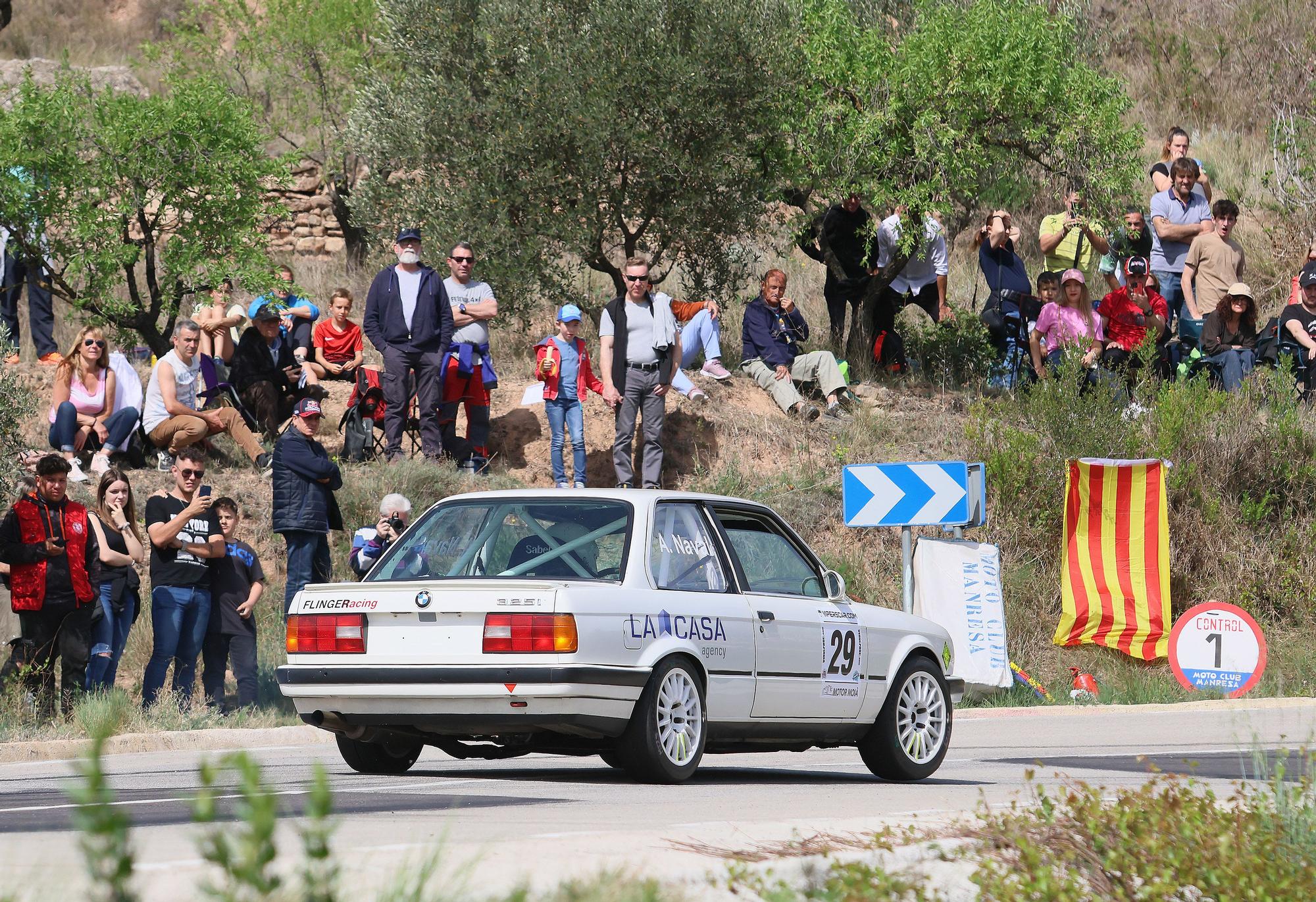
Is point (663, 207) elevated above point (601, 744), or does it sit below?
above

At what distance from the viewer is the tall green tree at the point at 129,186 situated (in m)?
19.1

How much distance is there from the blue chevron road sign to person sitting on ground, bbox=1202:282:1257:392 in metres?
7.50

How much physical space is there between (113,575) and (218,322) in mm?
6110

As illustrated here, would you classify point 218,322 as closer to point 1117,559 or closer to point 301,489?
point 301,489

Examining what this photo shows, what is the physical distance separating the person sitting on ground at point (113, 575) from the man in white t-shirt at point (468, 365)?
17.3 ft

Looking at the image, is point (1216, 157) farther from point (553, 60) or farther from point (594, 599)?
point (594, 599)

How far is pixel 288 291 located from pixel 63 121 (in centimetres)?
301

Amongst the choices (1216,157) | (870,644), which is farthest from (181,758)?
(1216,157)

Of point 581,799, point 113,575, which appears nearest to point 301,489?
point 113,575

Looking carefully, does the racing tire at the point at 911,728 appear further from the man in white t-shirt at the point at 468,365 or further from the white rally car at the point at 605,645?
the man in white t-shirt at the point at 468,365

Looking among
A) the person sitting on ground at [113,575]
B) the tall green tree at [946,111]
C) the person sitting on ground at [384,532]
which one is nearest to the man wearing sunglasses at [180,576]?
the person sitting on ground at [113,575]

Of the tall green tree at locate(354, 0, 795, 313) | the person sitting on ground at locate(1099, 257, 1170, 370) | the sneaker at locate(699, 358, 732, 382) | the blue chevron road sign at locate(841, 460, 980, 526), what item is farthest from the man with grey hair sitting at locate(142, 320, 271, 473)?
the person sitting on ground at locate(1099, 257, 1170, 370)

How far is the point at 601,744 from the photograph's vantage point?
944 centimetres

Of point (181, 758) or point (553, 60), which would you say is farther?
point (553, 60)
